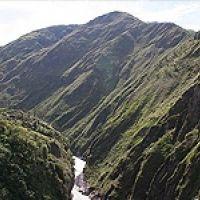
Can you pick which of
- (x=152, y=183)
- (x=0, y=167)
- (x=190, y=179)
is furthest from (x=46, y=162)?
(x=190, y=179)

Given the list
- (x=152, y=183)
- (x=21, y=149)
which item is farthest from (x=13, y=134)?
(x=152, y=183)

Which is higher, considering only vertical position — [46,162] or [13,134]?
[13,134]

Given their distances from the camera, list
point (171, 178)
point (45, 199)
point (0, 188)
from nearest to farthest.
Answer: point (0, 188) → point (45, 199) → point (171, 178)

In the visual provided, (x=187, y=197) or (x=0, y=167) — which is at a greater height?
(x=0, y=167)

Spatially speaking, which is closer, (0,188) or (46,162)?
(0,188)

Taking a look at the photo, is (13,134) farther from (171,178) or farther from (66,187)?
(171,178)

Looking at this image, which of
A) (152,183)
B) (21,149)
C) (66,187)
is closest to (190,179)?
(152,183)

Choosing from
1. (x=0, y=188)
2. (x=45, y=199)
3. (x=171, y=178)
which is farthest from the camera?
(x=171, y=178)

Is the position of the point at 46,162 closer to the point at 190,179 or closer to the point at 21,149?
the point at 21,149

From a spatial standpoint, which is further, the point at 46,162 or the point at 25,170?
the point at 46,162
